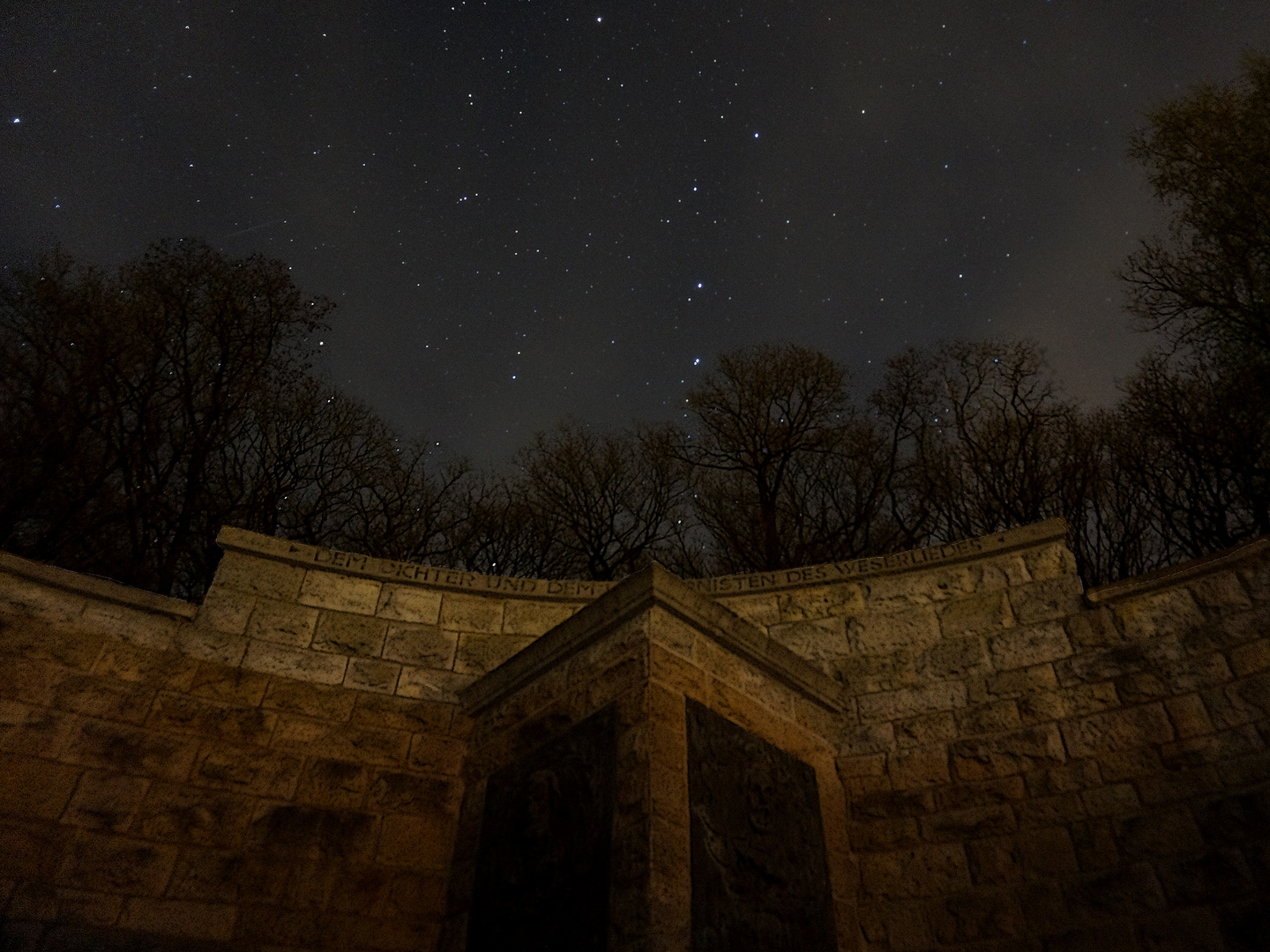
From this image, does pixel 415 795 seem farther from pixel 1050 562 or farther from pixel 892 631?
pixel 1050 562

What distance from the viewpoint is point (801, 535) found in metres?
15.5

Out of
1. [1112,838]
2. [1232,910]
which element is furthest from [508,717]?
[1232,910]

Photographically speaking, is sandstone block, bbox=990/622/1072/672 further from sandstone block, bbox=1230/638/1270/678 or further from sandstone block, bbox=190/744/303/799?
sandstone block, bbox=190/744/303/799

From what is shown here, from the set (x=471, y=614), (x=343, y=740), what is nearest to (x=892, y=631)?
(x=471, y=614)

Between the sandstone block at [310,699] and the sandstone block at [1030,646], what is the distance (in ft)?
15.9

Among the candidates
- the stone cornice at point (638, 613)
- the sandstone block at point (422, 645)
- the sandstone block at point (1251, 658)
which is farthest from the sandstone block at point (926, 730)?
the sandstone block at point (422, 645)

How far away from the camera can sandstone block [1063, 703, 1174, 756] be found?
5.86m

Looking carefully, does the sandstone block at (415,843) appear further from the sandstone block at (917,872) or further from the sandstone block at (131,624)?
the sandstone block at (917,872)

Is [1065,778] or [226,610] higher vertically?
[226,610]

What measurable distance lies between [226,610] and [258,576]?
0.40 meters

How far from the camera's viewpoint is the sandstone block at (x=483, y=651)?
24.5 feet

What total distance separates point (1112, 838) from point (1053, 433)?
1105 cm

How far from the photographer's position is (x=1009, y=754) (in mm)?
6293

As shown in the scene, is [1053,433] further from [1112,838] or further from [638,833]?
[638,833]
